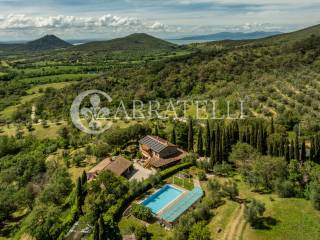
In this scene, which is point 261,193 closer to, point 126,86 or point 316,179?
point 316,179

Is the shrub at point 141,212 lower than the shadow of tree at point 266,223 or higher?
lower

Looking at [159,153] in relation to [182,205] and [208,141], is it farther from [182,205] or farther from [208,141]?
[182,205]

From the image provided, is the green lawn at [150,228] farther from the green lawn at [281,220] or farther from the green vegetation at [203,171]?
the green lawn at [281,220]

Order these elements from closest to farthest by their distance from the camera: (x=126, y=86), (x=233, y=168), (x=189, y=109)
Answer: (x=233, y=168), (x=189, y=109), (x=126, y=86)

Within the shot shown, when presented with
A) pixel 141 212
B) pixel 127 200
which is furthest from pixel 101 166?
pixel 141 212

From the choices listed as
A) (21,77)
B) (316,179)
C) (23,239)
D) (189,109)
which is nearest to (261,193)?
(316,179)

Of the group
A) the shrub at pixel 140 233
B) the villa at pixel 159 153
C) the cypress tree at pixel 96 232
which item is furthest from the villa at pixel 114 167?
the cypress tree at pixel 96 232
